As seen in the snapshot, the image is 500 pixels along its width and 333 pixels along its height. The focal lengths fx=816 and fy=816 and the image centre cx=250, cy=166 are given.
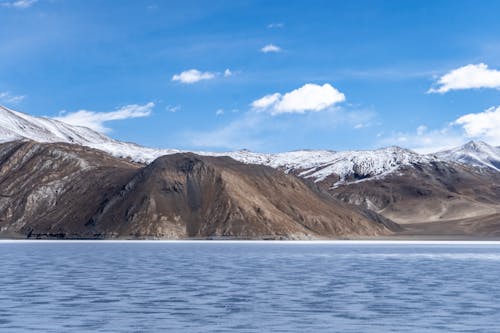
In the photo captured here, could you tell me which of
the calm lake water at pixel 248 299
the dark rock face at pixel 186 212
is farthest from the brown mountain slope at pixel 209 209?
the calm lake water at pixel 248 299

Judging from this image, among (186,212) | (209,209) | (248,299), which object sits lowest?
(248,299)

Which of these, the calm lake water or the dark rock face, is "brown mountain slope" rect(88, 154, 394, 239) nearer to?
the dark rock face

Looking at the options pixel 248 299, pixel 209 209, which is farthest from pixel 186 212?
pixel 248 299

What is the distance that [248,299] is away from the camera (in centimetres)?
4034

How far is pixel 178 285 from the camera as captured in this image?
4797 cm

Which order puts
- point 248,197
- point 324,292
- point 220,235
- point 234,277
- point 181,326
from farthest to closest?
1. point 248,197
2. point 220,235
3. point 234,277
4. point 324,292
5. point 181,326

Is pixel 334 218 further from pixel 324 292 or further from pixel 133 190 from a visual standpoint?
pixel 324 292

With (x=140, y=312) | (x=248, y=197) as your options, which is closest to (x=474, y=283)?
(x=140, y=312)

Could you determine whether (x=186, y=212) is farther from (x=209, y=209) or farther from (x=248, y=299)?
(x=248, y=299)

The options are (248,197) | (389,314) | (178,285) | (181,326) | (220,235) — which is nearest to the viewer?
(181,326)

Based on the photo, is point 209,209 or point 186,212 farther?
point 186,212

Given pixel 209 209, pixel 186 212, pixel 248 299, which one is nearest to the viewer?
pixel 248 299

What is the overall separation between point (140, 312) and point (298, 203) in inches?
6344

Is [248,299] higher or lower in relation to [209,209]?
lower
